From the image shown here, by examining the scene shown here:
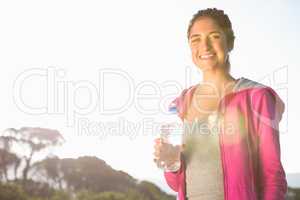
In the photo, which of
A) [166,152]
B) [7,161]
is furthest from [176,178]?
[7,161]

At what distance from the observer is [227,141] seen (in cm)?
85

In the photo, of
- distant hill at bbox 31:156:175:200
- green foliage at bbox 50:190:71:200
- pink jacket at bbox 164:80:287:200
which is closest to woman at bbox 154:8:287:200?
pink jacket at bbox 164:80:287:200

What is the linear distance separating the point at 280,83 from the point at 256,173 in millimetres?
1444

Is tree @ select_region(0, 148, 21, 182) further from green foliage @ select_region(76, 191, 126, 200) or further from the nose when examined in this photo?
the nose

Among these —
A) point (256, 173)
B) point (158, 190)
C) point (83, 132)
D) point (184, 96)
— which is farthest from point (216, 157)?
point (158, 190)

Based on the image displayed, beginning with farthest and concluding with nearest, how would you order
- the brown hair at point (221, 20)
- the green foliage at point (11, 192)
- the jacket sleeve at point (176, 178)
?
the green foliage at point (11, 192) → the brown hair at point (221, 20) → the jacket sleeve at point (176, 178)

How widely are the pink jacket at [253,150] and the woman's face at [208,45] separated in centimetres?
13

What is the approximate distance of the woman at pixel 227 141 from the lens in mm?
817

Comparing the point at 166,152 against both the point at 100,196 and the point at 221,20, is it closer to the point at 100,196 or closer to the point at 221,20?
the point at 221,20

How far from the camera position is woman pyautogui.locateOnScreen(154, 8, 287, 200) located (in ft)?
2.68

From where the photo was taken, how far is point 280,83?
7.14ft

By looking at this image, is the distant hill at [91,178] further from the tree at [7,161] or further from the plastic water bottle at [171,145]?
the plastic water bottle at [171,145]

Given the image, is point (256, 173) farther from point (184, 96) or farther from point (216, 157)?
point (184, 96)

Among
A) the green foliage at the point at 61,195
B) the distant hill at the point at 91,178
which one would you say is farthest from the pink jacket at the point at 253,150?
the green foliage at the point at 61,195
